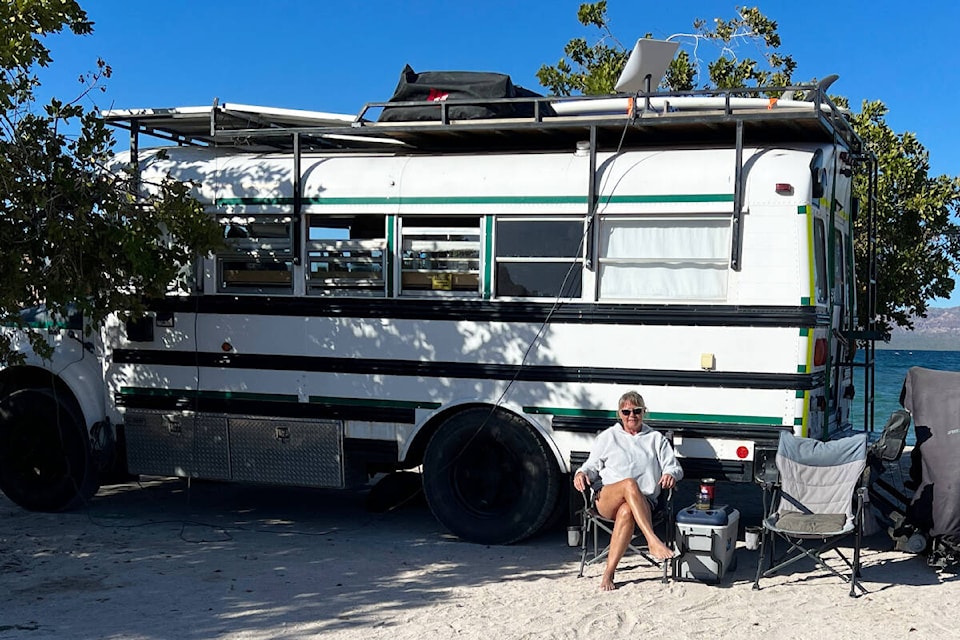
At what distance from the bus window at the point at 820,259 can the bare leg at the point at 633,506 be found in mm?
1871

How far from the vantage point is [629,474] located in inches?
282

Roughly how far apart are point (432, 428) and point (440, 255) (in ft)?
4.24

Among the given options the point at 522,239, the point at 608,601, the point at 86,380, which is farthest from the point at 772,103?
the point at 86,380

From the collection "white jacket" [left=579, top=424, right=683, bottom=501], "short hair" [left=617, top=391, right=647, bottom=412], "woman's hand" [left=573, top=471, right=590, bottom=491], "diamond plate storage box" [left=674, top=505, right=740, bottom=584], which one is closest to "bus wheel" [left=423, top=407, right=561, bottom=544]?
"white jacket" [left=579, top=424, right=683, bottom=501]

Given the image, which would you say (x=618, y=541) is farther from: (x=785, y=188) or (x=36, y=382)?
(x=36, y=382)

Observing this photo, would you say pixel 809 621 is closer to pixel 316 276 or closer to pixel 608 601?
pixel 608 601

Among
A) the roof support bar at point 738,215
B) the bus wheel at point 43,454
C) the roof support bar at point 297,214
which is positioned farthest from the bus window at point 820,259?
the bus wheel at point 43,454

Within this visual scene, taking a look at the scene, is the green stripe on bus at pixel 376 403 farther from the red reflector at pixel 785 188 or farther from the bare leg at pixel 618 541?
the red reflector at pixel 785 188

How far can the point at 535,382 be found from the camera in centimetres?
779

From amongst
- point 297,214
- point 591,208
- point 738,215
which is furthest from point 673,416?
point 297,214

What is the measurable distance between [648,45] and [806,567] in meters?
3.89

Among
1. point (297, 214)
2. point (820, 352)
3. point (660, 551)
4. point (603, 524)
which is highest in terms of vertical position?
point (297, 214)

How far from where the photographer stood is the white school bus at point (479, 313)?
7.40m

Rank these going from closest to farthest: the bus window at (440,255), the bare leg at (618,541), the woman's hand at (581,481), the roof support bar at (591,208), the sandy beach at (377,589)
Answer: the sandy beach at (377,589)
the bare leg at (618,541)
the woman's hand at (581,481)
the roof support bar at (591,208)
the bus window at (440,255)
